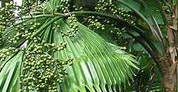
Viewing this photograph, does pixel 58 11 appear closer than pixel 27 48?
No

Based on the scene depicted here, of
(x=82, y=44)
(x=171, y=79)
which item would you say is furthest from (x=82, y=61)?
(x=171, y=79)

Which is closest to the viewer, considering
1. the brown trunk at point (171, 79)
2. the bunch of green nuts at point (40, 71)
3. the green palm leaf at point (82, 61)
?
the bunch of green nuts at point (40, 71)

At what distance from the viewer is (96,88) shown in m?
1.53

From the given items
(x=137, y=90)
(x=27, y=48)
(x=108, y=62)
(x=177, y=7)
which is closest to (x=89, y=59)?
(x=108, y=62)

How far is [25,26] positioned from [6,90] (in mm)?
347

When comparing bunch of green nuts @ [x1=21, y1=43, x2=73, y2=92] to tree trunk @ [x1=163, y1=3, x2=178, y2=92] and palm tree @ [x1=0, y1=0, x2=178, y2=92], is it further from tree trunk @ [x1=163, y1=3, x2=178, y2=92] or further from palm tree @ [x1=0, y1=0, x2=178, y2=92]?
tree trunk @ [x1=163, y1=3, x2=178, y2=92]

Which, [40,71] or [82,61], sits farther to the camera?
[82,61]

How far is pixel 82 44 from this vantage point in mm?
1688

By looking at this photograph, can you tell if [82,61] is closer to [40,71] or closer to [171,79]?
[40,71]

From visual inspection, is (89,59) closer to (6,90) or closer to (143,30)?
(6,90)

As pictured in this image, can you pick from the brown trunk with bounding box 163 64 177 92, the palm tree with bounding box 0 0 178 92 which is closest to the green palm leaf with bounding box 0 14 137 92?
the palm tree with bounding box 0 0 178 92

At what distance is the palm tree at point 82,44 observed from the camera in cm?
145

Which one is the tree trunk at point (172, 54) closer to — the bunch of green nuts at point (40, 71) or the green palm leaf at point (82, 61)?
the green palm leaf at point (82, 61)

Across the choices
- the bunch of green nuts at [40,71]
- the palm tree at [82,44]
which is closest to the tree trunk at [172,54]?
the palm tree at [82,44]
